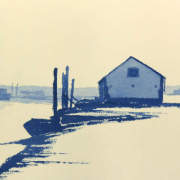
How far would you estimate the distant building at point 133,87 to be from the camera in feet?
77.3

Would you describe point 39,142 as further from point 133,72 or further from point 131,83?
point 133,72

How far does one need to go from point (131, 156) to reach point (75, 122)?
21.8ft

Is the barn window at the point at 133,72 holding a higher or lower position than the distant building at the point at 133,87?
higher

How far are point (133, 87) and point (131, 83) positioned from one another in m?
0.39

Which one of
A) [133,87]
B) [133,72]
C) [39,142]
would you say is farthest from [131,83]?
[39,142]

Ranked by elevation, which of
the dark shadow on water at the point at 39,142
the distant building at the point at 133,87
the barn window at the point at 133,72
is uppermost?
the barn window at the point at 133,72

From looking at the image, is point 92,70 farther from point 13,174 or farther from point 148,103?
point 148,103

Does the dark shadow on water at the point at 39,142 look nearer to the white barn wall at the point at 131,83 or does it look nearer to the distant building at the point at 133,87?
the distant building at the point at 133,87

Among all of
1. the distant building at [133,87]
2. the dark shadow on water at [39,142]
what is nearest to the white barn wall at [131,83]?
the distant building at [133,87]

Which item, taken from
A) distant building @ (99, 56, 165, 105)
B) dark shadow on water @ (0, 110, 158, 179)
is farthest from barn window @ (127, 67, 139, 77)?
dark shadow on water @ (0, 110, 158, 179)

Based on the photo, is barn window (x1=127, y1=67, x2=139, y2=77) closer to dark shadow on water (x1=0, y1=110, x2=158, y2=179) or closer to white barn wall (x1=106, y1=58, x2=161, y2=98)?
white barn wall (x1=106, y1=58, x2=161, y2=98)

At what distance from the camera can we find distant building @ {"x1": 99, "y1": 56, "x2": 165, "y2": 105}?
23.5 meters

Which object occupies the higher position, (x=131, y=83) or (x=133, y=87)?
(x=131, y=83)

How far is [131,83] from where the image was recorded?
24328mm
